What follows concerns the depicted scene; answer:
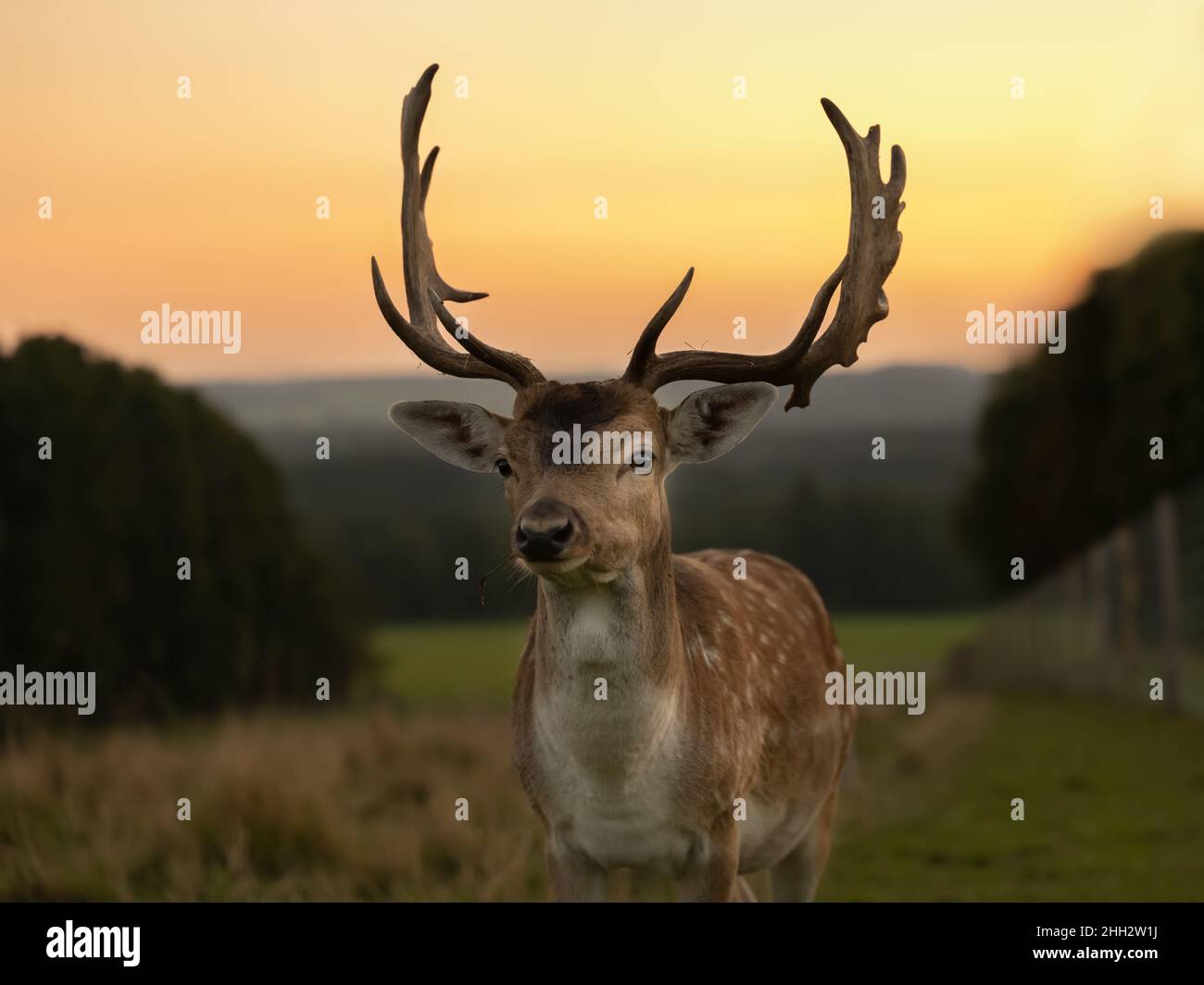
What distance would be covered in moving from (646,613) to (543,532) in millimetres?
908

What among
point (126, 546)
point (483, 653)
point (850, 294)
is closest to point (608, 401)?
point (850, 294)

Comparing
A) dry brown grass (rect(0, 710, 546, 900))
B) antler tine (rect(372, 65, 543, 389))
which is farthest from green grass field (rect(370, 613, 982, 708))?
antler tine (rect(372, 65, 543, 389))

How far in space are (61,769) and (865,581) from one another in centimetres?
5615

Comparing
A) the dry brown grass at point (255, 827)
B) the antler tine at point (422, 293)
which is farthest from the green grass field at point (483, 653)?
the antler tine at point (422, 293)

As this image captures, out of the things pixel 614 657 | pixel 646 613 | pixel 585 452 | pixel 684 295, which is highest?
pixel 684 295

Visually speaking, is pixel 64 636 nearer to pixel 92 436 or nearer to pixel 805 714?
pixel 92 436

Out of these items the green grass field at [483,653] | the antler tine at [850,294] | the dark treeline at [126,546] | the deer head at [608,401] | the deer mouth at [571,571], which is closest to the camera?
the deer mouth at [571,571]

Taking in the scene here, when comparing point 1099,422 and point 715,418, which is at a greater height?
point 1099,422

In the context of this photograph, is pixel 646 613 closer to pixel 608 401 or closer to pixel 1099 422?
pixel 608 401

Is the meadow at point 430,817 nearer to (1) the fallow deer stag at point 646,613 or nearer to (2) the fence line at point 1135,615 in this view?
(2) the fence line at point 1135,615

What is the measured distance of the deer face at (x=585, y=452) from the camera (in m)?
5.71

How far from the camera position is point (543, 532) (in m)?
5.55

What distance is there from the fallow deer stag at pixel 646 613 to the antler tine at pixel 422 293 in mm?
12
